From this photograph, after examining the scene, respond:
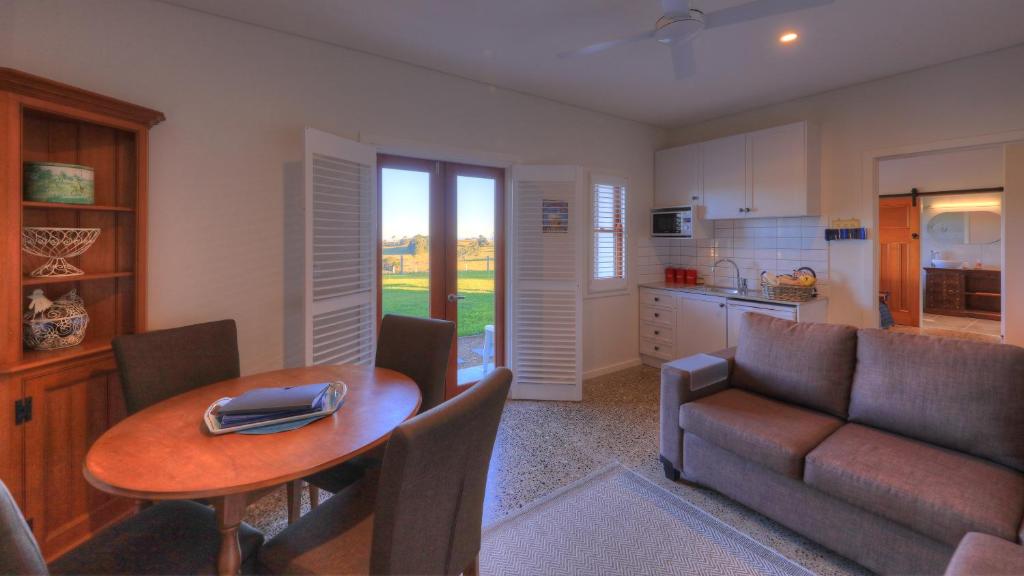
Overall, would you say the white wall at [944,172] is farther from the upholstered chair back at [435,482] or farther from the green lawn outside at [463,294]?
the upholstered chair back at [435,482]

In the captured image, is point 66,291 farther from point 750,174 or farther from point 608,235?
point 750,174

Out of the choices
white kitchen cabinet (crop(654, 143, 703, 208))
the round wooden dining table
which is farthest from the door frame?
the round wooden dining table

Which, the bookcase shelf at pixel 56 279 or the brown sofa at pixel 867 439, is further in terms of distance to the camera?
the bookcase shelf at pixel 56 279

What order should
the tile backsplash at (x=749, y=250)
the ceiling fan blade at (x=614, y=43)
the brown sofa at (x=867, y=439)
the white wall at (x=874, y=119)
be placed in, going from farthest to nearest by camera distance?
1. the tile backsplash at (x=749, y=250)
2. the white wall at (x=874, y=119)
3. the ceiling fan blade at (x=614, y=43)
4. the brown sofa at (x=867, y=439)

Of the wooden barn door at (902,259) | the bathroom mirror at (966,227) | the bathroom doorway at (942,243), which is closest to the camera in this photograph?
the bathroom doorway at (942,243)

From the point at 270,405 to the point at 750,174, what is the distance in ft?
13.9

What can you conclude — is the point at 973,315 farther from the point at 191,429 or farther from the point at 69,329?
the point at 69,329

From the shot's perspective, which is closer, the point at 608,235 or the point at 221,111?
the point at 221,111

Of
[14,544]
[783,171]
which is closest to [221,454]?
[14,544]

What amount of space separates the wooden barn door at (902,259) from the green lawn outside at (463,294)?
21.6ft

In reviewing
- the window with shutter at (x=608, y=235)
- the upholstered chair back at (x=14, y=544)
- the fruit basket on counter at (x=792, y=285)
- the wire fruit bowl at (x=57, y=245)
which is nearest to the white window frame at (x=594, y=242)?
the window with shutter at (x=608, y=235)

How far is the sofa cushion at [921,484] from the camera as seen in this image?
1.45m

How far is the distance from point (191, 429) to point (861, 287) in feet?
15.0

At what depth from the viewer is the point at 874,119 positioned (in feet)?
11.4
